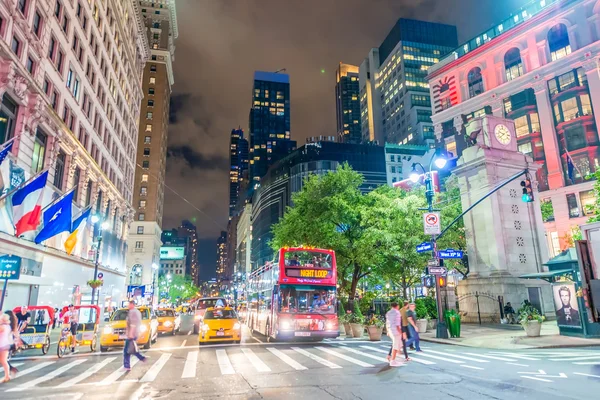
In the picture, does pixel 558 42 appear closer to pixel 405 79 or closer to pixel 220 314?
pixel 220 314

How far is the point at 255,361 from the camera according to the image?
1341 cm

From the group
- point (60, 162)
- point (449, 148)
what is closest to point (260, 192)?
point (449, 148)

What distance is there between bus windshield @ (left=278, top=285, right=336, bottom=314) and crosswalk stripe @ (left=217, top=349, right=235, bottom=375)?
13.0 ft

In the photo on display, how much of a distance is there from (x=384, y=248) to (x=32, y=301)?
2448 cm

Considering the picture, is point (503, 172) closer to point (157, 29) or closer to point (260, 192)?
point (157, 29)

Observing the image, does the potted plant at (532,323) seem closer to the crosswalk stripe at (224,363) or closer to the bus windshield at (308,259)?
the bus windshield at (308,259)

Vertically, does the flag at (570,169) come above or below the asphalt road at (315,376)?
above

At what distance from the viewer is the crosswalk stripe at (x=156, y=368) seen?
10.7 m

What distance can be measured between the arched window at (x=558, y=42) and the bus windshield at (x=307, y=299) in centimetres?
6006

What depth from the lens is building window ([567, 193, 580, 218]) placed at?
53312 millimetres

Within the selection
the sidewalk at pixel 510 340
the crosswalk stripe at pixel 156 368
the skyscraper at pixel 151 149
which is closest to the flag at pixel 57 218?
the crosswalk stripe at pixel 156 368

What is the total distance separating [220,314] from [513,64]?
67368 mm

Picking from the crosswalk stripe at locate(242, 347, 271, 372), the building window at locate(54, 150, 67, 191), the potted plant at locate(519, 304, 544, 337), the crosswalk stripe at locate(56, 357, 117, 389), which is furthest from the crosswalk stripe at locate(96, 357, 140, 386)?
the building window at locate(54, 150, 67, 191)

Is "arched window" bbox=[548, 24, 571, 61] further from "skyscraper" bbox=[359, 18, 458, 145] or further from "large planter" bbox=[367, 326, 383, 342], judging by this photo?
"skyscraper" bbox=[359, 18, 458, 145]
